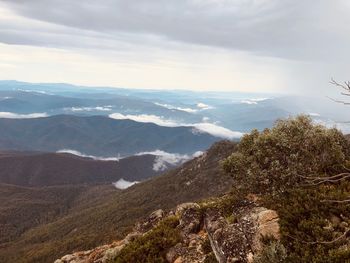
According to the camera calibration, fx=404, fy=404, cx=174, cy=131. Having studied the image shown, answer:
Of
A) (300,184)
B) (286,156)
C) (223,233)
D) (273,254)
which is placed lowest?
(223,233)

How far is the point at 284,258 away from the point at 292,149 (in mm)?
12457

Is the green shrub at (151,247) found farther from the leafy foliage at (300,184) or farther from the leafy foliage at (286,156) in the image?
the leafy foliage at (286,156)

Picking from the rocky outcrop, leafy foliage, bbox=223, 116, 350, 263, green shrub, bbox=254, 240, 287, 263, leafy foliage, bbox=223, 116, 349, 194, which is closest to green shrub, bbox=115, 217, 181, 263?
the rocky outcrop

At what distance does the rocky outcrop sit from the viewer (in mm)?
20438

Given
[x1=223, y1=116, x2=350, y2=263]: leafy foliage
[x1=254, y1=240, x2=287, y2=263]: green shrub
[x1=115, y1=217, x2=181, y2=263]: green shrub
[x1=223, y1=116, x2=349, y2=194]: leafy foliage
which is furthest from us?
[x1=223, y1=116, x2=349, y2=194]: leafy foliage

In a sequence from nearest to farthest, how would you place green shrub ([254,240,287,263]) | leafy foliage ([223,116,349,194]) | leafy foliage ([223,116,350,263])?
green shrub ([254,240,287,263]), leafy foliage ([223,116,350,263]), leafy foliage ([223,116,349,194])

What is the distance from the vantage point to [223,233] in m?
21.8

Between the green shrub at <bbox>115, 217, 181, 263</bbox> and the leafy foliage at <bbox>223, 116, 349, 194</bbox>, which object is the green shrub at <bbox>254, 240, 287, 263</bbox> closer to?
the leafy foliage at <bbox>223, 116, 349, 194</bbox>

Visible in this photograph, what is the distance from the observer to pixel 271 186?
26797 millimetres

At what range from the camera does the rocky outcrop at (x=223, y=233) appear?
20.4 m

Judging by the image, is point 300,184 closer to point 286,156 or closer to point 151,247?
point 286,156

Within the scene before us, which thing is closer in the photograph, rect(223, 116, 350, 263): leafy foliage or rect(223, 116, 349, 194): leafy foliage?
rect(223, 116, 350, 263): leafy foliage

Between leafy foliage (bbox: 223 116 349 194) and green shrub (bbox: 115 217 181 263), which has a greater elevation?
leafy foliage (bbox: 223 116 349 194)

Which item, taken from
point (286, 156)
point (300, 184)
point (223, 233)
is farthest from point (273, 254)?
point (286, 156)
